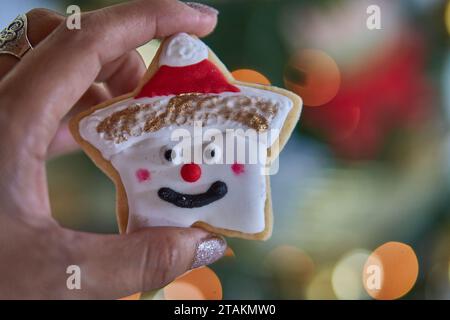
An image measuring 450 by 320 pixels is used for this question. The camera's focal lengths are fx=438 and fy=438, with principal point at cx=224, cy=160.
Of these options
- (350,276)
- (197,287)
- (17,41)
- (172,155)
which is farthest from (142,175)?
(350,276)

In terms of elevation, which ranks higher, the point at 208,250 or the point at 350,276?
the point at 208,250

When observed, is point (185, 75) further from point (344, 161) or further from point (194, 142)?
point (344, 161)

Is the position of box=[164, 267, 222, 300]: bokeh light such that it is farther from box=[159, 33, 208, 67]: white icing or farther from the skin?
box=[159, 33, 208, 67]: white icing

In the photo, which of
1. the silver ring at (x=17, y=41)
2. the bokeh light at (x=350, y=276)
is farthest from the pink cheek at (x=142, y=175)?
the bokeh light at (x=350, y=276)

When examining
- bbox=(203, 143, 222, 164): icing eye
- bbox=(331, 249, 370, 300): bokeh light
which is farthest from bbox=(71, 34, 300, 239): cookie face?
bbox=(331, 249, 370, 300): bokeh light

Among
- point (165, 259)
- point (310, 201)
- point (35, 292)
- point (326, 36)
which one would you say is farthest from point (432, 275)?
point (35, 292)
